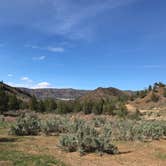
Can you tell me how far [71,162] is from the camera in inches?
512

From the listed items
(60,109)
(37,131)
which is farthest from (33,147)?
(60,109)

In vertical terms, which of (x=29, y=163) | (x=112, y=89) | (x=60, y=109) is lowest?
(x=29, y=163)

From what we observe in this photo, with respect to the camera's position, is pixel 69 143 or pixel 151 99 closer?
pixel 69 143

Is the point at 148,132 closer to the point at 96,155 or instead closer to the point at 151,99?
the point at 96,155

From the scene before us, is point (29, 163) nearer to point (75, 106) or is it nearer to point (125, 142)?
point (125, 142)

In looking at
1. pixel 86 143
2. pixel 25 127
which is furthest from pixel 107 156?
pixel 25 127

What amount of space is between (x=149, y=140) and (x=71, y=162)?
859 cm

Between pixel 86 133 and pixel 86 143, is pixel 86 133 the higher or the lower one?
the higher one

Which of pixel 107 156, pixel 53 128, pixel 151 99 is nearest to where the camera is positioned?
pixel 107 156

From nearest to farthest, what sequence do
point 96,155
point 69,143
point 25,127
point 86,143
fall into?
point 96,155 → point 86,143 → point 69,143 → point 25,127

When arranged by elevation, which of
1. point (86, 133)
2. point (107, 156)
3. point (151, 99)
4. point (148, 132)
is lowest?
point (107, 156)

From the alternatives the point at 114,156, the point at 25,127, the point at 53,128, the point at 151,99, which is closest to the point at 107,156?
the point at 114,156

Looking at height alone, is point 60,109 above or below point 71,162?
above

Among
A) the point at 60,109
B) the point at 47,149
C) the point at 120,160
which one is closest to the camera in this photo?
the point at 120,160
